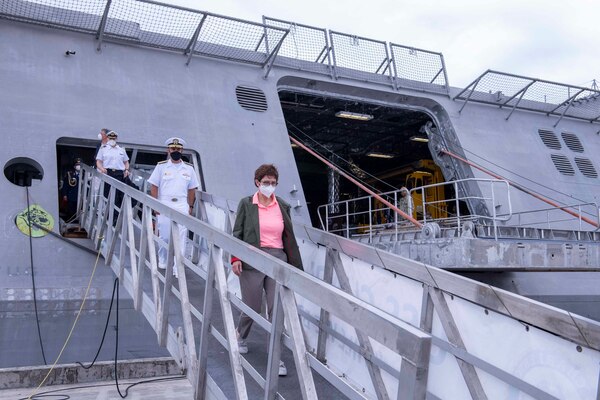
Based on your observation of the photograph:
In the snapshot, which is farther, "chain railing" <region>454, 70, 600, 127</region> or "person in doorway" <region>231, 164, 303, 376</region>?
"chain railing" <region>454, 70, 600, 127</region>

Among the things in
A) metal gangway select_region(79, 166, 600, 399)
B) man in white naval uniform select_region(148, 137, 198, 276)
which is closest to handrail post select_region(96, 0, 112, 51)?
man in white naval uniform select_region(148, 137, 198, 276)

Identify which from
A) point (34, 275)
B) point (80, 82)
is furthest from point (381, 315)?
point (80, 82)

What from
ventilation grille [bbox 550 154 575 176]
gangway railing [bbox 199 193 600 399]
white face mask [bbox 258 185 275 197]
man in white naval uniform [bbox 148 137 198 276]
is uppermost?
ventilation grille [bbox 550 154 575 176]

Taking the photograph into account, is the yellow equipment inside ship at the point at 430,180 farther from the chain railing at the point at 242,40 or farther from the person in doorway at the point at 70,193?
the person in doorway at the point at 70,193

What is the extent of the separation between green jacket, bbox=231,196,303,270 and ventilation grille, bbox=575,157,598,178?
41.9 feet

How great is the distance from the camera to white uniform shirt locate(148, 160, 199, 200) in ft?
21.9

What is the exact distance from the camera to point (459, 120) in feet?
44.9

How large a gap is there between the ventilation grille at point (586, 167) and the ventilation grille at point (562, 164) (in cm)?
38

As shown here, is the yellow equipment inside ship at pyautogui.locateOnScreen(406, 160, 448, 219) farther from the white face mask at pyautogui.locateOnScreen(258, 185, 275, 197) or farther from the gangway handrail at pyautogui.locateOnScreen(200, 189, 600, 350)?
the white face mask at pyautogui.locateOnScreen(258, 185, 275, 197)

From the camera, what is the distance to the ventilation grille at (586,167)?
14648 millimetres

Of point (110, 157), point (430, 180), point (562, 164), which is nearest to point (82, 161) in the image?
point (110, 157)

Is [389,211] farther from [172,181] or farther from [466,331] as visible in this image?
[466,331]

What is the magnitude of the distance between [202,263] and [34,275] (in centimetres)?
236

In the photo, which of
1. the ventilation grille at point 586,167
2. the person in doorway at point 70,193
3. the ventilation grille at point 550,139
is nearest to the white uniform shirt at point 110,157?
the person in doorway at point 70,193
